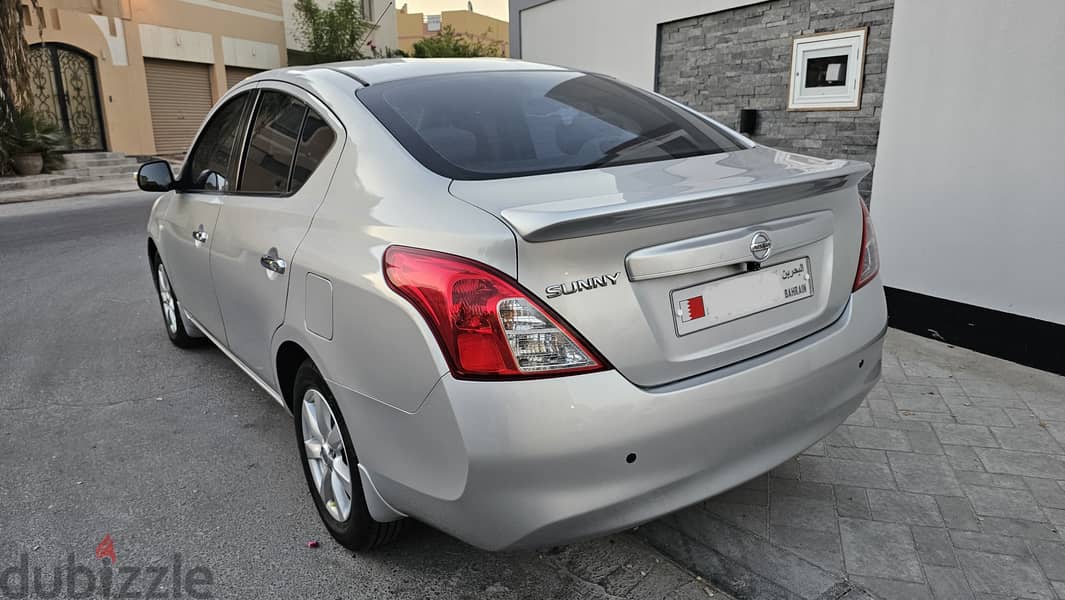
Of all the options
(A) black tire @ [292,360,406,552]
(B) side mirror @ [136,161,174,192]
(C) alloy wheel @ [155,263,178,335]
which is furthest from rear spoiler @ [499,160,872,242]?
(C) alloy wheel @ [155,263,178,335]

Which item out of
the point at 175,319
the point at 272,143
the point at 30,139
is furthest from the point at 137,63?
the point at 272,143

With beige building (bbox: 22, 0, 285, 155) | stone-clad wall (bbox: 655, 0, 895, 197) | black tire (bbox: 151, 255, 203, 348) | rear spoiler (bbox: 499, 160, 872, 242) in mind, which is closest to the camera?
rear spoiler (bbox: 499, 160, 872, 242)

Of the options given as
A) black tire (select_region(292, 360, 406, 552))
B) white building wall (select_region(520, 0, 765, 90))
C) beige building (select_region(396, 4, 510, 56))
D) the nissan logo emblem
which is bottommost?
black tire (select_region(292, 360, 406, 552))

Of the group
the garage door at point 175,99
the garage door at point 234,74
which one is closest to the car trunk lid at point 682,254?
the garage door at point 175,99

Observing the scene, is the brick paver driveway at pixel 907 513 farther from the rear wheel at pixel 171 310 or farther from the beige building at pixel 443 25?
the beige building at pixel 443 25

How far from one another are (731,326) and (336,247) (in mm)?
1199


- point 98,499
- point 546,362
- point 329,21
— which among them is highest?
point 329,21

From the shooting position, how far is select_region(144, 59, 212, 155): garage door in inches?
902

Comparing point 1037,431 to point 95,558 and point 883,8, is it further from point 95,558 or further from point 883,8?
point 95,558

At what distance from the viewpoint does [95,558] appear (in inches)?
104

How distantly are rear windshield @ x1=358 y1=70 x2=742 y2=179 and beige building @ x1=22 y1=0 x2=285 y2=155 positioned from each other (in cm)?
1841

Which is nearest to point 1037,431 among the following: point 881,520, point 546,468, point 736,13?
point 881,520

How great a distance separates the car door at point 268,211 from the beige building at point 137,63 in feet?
57.8

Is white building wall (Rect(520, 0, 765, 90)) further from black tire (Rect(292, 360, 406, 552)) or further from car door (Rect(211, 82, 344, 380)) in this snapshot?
black tire (Rect(292, 360, 406, 552))
